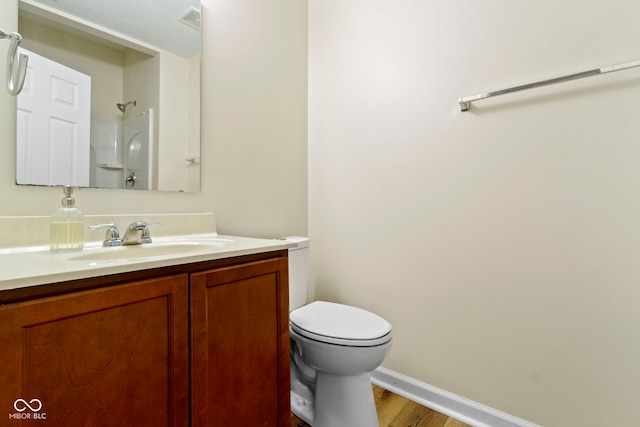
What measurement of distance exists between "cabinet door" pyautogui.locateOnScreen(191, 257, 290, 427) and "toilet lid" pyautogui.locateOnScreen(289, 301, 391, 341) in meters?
0.21

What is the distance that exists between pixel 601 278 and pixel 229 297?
1.26m

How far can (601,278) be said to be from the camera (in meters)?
1.03

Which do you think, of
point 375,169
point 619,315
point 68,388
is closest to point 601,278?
point 619,315

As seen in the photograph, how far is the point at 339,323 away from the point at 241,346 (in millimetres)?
480

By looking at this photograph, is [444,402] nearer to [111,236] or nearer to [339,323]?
[339,323]

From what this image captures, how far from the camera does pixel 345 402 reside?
3.76 ft

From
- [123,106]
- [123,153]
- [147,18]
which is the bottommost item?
[123,153]

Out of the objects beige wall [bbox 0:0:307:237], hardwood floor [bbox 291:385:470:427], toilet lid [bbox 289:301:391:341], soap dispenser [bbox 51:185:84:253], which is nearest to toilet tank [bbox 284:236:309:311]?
toilet lid [bbox 289:301:391:341]

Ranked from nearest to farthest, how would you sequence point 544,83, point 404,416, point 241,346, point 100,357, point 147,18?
point 100,357 → point 241,346 → point 544,83 → point 147,18 → point 404,416

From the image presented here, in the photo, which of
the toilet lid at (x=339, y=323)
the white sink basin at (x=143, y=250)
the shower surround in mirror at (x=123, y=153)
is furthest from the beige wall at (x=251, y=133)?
the toilet lid at (x=339, y=323)

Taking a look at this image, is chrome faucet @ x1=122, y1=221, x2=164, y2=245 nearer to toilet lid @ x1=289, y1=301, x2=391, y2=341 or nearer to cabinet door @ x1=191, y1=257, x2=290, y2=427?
cabinet door @ x1=191, y1=257, x2=290, y2=427

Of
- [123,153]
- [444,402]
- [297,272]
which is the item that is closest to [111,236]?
[123,153]

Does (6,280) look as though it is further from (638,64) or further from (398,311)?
(638,64)

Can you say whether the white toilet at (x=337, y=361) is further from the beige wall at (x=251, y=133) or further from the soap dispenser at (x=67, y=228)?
the soap dispenser at (x=67, y=228)
